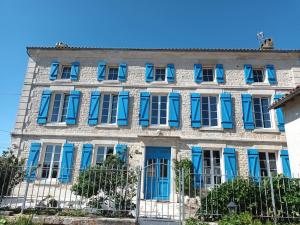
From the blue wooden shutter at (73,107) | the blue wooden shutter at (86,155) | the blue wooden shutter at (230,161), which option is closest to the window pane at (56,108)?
the blue wooden shutter at (73,107)

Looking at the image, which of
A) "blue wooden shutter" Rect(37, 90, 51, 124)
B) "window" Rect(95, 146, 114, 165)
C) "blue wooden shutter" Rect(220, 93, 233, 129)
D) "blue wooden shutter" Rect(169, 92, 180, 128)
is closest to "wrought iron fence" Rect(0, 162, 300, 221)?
"window" Rect(95, 146, 114, 165)

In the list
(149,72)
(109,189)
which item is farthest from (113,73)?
(109,189)

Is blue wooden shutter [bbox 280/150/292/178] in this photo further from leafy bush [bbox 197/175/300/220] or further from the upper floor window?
the upper floor window

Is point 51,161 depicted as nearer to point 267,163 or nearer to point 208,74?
point 208,74

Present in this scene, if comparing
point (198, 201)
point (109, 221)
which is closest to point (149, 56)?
point (198, 201)

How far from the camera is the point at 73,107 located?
516 inches

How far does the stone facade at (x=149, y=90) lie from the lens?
40.7 ft

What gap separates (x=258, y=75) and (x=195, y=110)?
13.0 feet

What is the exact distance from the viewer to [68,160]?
1212cm

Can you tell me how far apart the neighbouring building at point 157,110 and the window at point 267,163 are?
0.14 feet

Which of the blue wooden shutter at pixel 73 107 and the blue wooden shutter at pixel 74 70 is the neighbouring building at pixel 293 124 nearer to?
the blue wooden shutter at pixel 73 107

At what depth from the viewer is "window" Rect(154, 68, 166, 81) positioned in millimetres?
14000

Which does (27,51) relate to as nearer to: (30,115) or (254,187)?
(30,115)

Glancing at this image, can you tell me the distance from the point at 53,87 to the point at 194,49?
7.35m
